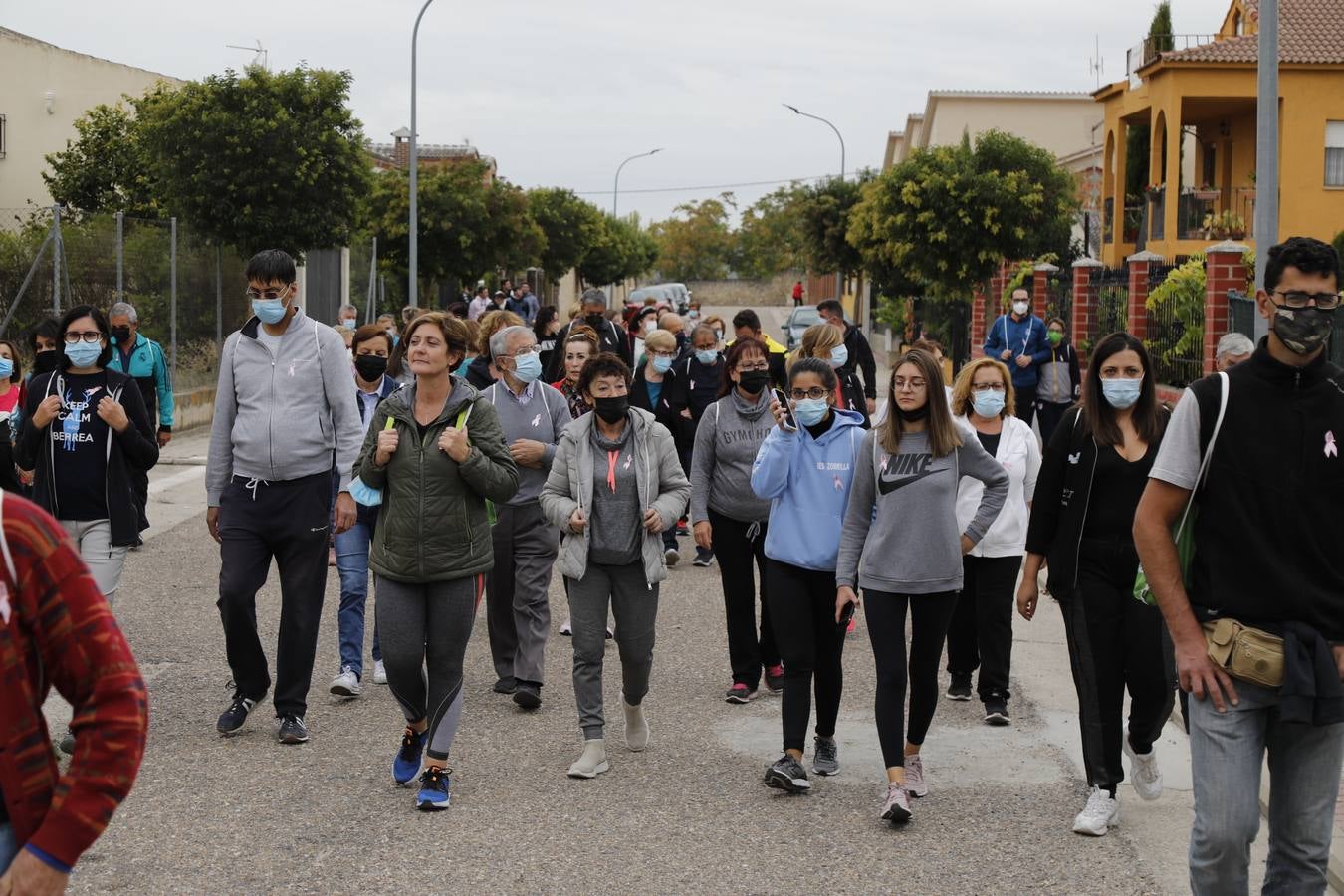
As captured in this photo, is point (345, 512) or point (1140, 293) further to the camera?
point (1140, 293)

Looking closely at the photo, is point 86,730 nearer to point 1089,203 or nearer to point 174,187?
point 174,187

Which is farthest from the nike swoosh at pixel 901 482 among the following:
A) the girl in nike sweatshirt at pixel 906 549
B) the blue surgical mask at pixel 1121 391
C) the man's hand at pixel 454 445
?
the man's hand at pixel 454 445

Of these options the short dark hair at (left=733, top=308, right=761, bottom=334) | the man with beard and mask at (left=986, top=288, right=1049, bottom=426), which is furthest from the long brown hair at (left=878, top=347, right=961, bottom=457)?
the man with beard and mask at (left=986, top=288, right=1049, bottom=426)

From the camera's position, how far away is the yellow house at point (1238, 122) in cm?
3028

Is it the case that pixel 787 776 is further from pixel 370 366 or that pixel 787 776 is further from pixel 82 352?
pixel 82 352

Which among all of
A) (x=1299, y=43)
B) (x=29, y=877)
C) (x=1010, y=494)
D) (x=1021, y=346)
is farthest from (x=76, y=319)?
(x=1299, y=43)

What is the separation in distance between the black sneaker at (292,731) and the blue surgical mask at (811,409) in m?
2.62

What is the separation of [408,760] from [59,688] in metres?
4.01

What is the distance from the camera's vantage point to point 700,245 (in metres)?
144

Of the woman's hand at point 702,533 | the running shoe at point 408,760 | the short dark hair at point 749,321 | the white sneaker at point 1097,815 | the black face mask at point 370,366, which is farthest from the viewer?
the short dark hair at point 749,321

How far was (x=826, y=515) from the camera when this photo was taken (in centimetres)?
673

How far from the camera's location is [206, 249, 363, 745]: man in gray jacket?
7.23 meters

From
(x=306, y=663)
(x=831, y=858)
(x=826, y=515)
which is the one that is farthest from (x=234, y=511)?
(x=831, y=858)

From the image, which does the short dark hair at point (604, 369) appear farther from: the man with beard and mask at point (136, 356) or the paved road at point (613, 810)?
the man with beard and mask at point (136, 356)
